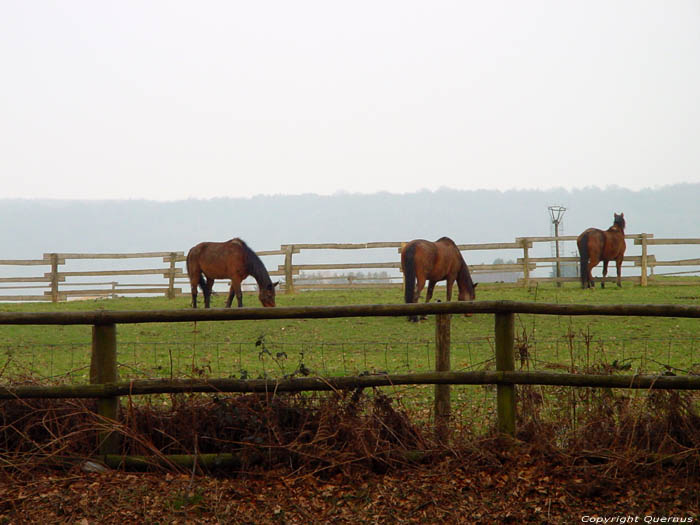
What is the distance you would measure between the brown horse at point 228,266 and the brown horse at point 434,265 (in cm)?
342

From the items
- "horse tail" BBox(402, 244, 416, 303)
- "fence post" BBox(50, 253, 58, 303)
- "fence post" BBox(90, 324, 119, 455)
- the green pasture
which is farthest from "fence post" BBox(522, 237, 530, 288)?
"fence post" BBox(90, 324, 119, 455)

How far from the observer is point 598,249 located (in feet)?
68.1

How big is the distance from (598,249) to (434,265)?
332 inches

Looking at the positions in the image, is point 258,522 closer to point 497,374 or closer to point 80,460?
point 80,460

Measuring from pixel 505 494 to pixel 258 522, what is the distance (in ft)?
4.87

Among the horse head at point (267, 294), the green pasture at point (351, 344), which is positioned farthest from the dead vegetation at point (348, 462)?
the horse head at point (267, 294)

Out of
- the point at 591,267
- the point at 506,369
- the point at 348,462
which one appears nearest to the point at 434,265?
the point at 591,267

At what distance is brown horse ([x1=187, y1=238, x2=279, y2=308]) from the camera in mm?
15864

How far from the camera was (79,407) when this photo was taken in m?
4.60

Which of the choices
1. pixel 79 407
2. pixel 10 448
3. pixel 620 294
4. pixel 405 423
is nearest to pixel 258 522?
pixel 405 423

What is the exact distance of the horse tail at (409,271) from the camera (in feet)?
45.5

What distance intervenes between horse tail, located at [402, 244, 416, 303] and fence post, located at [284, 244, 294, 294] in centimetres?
890

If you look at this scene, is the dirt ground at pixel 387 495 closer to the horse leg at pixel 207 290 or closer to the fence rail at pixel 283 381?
the fence rail at pixel 283 381

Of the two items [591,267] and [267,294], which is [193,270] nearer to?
[267,294]
